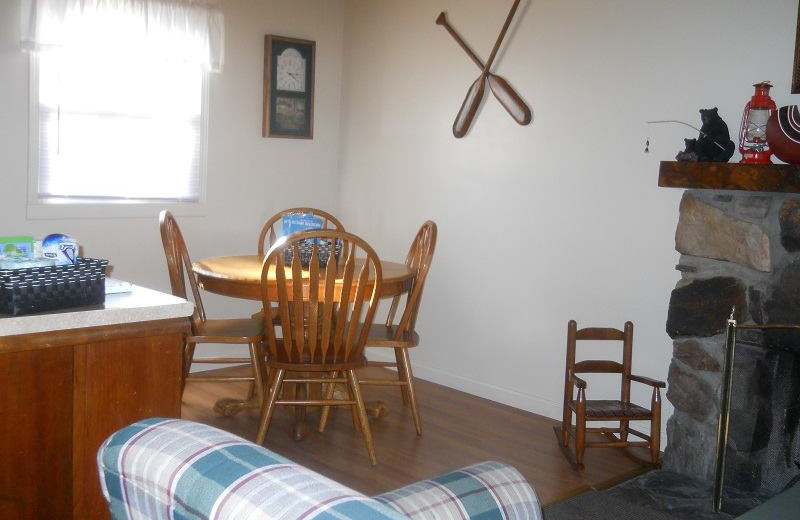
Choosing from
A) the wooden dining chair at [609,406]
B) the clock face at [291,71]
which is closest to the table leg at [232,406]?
the wooden dining chair at [609,406]

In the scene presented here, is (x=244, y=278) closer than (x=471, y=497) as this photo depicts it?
No

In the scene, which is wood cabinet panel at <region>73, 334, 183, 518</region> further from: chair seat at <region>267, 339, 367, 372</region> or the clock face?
the clock face

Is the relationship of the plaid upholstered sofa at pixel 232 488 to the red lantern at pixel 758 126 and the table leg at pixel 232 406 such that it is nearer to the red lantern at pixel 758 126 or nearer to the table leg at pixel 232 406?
the red lantern at pixel 758 126

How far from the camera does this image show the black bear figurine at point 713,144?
289 centimetres

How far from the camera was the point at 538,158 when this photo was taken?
3.75 meters

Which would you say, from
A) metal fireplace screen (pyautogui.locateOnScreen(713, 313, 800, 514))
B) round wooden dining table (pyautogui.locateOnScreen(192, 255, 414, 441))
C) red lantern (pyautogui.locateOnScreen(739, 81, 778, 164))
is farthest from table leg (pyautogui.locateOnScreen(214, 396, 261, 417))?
red lantern (pyautogui.locateOnScreen(739, 81, 778, 164))

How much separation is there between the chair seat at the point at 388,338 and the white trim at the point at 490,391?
756 millimetres

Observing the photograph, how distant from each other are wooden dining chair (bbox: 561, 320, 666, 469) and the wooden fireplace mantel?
25.1 inches

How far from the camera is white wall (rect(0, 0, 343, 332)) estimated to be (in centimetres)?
357

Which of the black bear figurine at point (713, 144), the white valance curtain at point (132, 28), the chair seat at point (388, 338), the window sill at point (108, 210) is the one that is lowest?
the chair seat at point (388, 338)

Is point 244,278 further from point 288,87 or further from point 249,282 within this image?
point 288,87

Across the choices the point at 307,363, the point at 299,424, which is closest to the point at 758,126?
the point at 307,363

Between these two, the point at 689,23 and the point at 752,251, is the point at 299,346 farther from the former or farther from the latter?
the point at 689,23

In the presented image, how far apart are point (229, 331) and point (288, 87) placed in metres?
1.72
